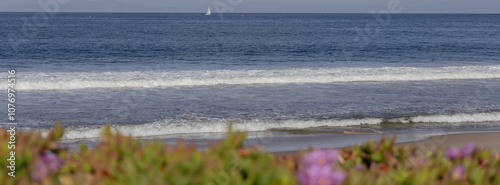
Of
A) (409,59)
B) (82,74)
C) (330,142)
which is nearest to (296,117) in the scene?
(330,142)

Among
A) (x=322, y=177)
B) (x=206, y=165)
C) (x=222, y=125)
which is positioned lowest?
(x=322, y=177)

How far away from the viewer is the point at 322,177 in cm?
213

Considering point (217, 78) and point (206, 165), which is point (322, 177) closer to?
point (206, 165)

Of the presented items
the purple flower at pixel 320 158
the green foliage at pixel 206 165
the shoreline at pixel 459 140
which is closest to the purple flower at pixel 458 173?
the green foliage at pixel 206 165

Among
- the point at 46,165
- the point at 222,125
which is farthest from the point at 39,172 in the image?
the point at 222,125

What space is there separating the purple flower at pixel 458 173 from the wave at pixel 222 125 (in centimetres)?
778

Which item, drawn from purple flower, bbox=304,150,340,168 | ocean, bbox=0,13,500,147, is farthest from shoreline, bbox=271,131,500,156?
purple flower, bbox=304,150,340,168

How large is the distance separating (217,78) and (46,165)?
58.4 ft

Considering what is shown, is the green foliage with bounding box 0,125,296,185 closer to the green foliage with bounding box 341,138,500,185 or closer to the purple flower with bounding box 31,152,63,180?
the purple flower with bounding box 31,152,63,180

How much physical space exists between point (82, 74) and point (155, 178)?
20.9m

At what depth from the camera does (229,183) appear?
213cm

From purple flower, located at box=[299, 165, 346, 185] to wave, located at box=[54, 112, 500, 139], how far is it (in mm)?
8132

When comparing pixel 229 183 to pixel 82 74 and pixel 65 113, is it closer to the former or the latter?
pixel 65 113

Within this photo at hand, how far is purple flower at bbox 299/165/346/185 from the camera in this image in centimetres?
211
